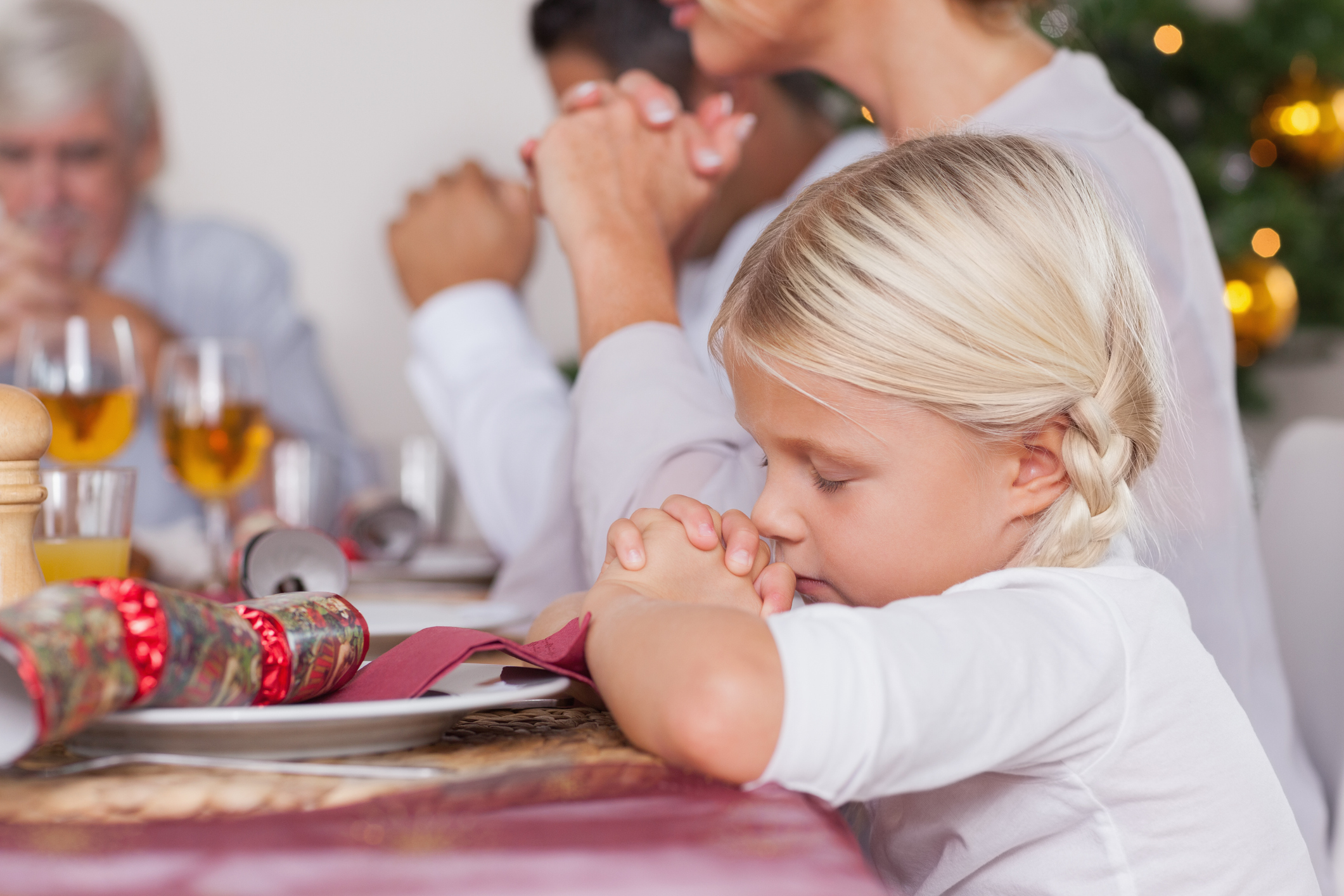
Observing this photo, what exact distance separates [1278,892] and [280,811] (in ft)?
1.82

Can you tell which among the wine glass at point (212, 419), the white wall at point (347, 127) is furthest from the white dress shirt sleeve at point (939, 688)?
the white wall at point (347, 127)

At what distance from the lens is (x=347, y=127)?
3.08 m

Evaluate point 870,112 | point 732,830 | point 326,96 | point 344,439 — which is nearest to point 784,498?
point 732,830

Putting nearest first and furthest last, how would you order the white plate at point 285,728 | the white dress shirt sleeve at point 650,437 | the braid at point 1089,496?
the white plate at point 285,728
the braid at point 1089,496
the white dress shirt sleeve at point 650,437

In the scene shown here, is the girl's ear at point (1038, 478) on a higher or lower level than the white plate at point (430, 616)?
higher

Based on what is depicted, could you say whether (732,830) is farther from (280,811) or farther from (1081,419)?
(1081,419)

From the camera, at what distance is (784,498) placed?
70cm

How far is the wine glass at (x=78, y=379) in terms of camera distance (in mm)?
1143

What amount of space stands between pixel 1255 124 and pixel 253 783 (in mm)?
2821

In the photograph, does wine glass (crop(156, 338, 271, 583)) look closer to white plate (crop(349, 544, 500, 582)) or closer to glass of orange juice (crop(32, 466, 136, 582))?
white plate (crop(349, 544, 500, 582))

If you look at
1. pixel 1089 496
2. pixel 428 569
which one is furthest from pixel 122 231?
pixel 1089 496

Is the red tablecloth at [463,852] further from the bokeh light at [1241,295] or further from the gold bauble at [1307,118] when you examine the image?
the gold bauble at [1307,118]

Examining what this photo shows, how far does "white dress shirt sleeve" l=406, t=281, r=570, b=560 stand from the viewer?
1.28 metres

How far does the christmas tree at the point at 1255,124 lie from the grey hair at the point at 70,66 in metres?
2.24
